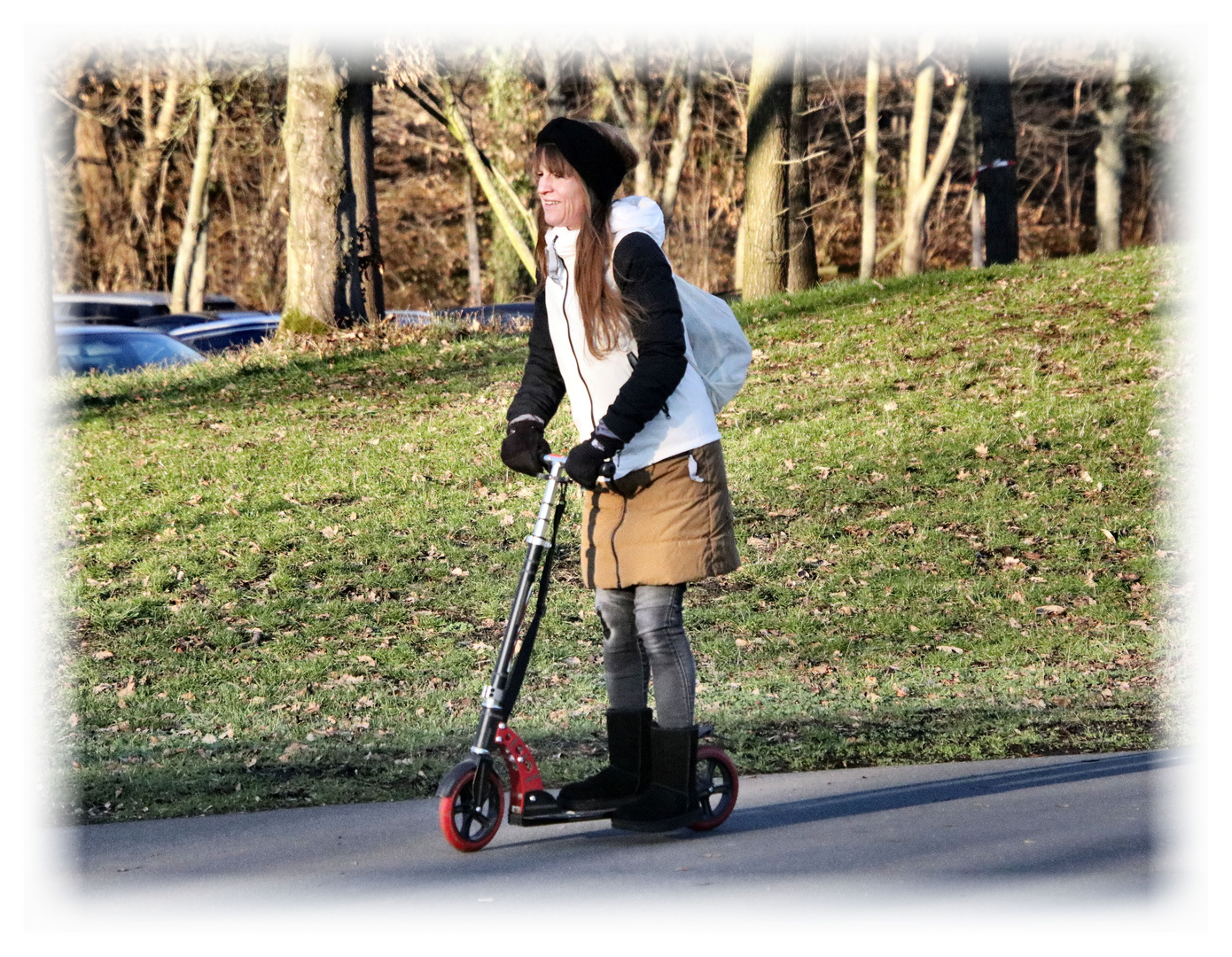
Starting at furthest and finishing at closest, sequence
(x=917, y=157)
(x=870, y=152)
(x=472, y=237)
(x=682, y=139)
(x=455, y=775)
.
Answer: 1. (x=472, y=237)
2. (x=682, y=139)
3. (x=917, y=157)
4. (x=870, y=152)
5. (x=455, y=775)

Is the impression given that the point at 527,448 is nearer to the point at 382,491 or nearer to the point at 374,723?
the point at 374,723

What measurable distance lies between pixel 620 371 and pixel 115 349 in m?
13.6

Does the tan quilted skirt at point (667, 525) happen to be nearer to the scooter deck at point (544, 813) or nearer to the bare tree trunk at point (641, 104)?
the scooter deck at point (544, 813)

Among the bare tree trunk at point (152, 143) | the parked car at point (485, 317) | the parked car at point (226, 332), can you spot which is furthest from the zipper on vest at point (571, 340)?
the bare tree trunk at point (152, 143)

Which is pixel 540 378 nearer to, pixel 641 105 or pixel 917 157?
pixel 917 157

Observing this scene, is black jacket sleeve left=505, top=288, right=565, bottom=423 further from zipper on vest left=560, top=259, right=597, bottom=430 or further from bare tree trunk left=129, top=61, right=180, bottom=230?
bare tree trunk left=129, top=61, right=180, bottom=230

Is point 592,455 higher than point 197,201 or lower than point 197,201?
lower

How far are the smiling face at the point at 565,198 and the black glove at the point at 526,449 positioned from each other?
0.60 m

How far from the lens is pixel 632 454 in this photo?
4.24 m

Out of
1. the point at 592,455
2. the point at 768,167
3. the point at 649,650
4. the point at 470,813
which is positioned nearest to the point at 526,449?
the point at 592,455

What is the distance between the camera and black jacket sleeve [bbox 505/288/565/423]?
14.7ft

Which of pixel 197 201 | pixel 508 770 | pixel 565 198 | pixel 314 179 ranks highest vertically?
pixel 197 201

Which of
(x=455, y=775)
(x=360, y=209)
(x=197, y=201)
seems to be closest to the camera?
(x=455, y=775)

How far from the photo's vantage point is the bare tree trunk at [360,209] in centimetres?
1502
